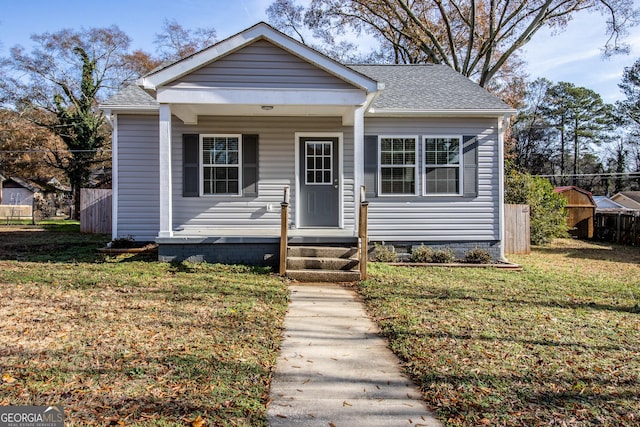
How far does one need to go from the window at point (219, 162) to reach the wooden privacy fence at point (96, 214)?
7.65 m

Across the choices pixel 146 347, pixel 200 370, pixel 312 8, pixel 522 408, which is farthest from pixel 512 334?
pixel 312 8

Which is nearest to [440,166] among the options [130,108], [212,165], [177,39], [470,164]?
[470,164]

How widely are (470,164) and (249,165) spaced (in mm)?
4794

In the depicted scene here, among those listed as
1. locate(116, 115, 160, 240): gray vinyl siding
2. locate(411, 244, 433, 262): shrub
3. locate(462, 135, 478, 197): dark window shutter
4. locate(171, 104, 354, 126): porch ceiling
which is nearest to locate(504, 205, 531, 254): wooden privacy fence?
locate(462, 135, 478, 197): dark window shutter

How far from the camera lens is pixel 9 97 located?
1067 inches

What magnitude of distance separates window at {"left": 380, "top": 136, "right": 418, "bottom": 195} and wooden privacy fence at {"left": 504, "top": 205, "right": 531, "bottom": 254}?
391cm

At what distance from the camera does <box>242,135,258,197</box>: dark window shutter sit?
9.18 meters

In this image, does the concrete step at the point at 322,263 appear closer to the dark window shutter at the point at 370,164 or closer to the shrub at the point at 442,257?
the dark window shutter at the point at 370,164

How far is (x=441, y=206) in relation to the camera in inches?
370

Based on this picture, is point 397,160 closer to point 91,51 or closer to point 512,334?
point 512,334

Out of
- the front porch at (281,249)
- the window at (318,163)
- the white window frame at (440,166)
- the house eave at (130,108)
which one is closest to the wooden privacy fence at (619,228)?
the white window frame at (440,166)

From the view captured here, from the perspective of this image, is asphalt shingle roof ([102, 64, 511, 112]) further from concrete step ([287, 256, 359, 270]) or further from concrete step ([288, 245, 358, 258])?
concrete step ([287, 256, 359, 270])

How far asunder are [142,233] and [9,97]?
81.6 ft

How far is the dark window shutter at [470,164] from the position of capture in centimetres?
934
